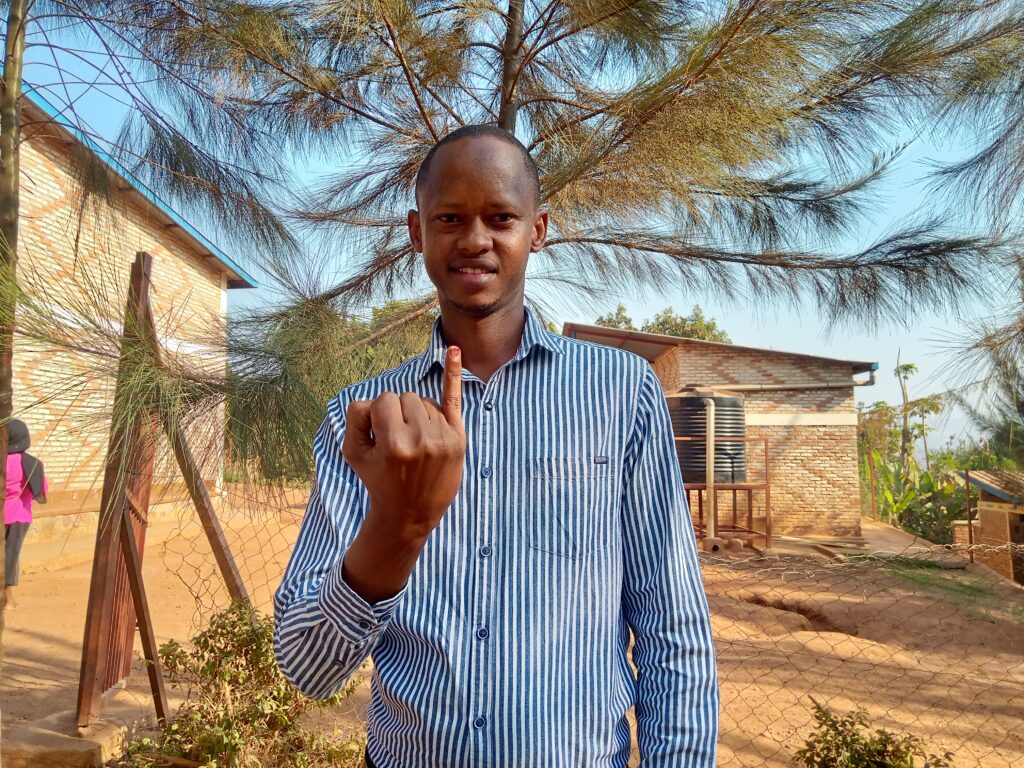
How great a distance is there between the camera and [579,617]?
2.93 ft

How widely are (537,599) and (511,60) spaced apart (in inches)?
98.8

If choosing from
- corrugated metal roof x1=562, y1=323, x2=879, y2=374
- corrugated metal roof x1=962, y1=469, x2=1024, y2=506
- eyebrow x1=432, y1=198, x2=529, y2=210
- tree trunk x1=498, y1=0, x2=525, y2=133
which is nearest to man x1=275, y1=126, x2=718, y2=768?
eyebrow x1=432, y1=198, x2=529, y2=210

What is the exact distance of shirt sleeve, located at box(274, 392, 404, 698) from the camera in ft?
2.52

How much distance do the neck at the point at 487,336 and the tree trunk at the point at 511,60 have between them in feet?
6.37

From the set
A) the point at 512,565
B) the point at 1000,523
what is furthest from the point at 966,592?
the point at 512,565

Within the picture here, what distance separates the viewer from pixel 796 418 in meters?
10.9

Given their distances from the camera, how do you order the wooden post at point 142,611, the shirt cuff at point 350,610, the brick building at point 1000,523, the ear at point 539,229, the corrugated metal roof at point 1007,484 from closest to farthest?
the shirt cuff at point 350,610 < the ear at point 539,229 < the wooden post at point 142,611 < the corrugated metal roof at point 1007,484 < the brick building at point 1000,523

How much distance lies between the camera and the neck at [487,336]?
1029 mm

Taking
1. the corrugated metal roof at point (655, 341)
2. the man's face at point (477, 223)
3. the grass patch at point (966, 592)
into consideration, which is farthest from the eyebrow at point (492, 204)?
the corrugated metal roof at point (655, 341)

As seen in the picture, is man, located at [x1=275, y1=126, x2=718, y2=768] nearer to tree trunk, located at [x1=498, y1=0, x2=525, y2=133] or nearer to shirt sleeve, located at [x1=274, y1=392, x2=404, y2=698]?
shirt sleeve, located at [x1=274, y1=392, x2=404, y2=698]

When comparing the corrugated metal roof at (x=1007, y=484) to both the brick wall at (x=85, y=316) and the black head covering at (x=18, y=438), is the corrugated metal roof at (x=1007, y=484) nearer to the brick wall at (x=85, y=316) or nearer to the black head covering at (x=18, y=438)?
the brick wall at (x=85, y=316)

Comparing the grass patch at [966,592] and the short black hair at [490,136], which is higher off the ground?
the short black hair at [490,136]

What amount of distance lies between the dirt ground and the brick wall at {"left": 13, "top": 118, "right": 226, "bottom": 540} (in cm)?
41

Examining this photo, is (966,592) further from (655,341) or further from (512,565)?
(512,565)
